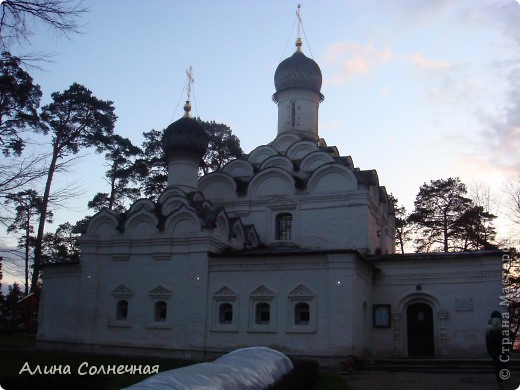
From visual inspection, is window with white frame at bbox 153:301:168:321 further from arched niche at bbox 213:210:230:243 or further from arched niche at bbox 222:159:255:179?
arched niche at bbox 222:159:255:179

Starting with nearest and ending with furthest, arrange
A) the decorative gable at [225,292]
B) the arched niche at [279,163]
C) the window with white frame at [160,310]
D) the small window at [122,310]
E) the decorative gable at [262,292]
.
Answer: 1. the decorative gable at [262,292]
2. the decorative gable at [225,292]
3. the window with white frame at [160,310]
4. the small window at [122,310]
5. the arched niche at [279,163]

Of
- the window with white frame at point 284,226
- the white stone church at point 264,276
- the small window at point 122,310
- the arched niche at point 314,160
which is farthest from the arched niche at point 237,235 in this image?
the small window at point 122,310

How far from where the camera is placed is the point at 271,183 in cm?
2098

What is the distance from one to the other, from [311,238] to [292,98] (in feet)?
22.7

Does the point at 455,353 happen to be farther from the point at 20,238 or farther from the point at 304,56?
the point at 20,238

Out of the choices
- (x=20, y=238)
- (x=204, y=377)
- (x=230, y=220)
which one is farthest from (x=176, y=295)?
(x=20, y=238)

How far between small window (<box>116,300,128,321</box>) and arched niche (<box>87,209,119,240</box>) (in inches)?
95.2

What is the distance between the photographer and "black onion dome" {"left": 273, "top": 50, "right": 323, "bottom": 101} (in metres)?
23.6

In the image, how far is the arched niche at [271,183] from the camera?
2067 centimetres

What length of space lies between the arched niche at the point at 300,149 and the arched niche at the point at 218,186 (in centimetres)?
272

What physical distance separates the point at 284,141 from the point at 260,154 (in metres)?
1.15

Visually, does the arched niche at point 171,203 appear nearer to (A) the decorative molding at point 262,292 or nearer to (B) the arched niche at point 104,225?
(B) the arched niche at point 104,225

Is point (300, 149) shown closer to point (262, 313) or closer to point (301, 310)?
point (262, 313)

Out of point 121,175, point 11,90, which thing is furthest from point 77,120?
point 11,90
